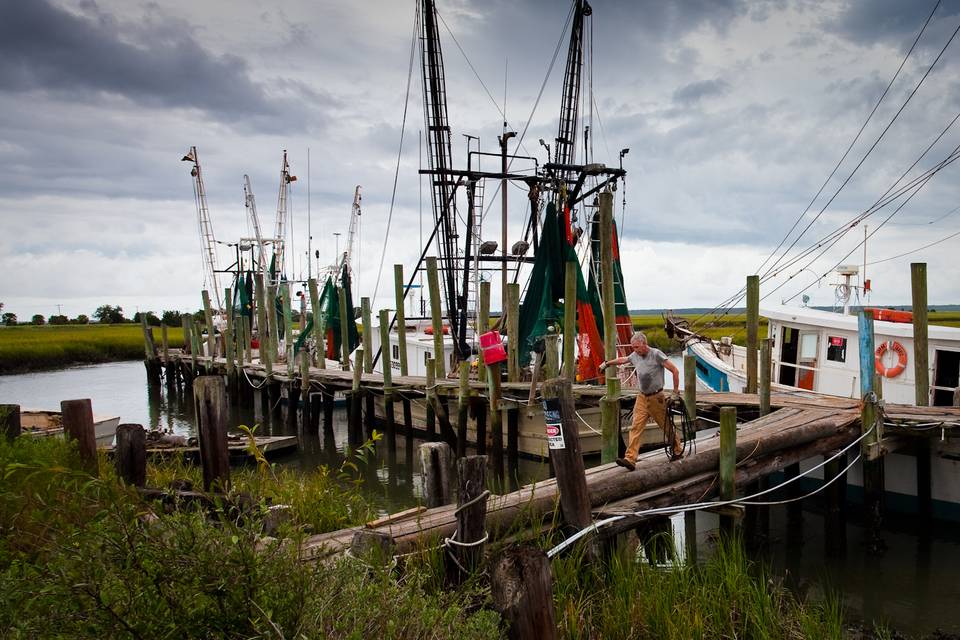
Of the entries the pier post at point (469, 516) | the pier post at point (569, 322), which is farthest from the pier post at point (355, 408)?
the pier post at point (469, 516)

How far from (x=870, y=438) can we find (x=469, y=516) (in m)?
7.60

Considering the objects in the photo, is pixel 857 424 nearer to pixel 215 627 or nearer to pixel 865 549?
pixel 865 549

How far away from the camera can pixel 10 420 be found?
9.09 m

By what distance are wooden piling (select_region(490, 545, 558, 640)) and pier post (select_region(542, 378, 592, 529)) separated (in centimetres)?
185

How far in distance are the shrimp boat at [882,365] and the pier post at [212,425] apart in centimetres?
986

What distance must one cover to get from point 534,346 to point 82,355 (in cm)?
4759

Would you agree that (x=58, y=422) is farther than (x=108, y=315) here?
No

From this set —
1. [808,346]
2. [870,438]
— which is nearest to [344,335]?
[808,346]

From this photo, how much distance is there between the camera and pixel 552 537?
607cm

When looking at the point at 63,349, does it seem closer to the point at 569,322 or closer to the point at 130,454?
the point at 569,322

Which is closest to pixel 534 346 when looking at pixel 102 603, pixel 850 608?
pixel 850 608

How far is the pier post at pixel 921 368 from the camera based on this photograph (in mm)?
10383

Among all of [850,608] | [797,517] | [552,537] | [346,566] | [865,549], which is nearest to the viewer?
[346,566]

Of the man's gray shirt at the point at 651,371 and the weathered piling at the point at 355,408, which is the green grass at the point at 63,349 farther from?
the man's gray shirt at the point at 651,371
